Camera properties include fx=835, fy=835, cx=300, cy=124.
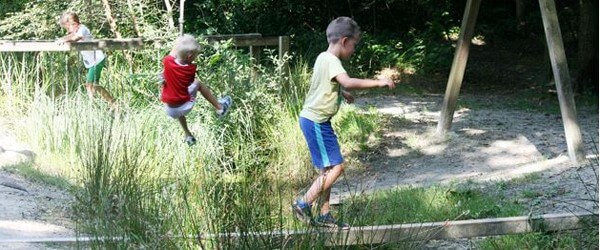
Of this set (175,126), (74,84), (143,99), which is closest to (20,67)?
(74,84)

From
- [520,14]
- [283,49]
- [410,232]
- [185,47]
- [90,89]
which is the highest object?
[185,47]

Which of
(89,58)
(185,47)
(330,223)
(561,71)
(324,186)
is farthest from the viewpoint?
(89,58)

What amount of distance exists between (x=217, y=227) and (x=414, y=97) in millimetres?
10090

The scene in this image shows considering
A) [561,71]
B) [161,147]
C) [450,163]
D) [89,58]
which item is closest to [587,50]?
[450,163]

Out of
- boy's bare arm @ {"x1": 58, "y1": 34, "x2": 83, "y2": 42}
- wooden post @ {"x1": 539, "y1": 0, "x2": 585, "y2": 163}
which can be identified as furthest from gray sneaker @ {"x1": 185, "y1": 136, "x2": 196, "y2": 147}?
wooden post @ {"x1": 539, "y1": 0, "x2": 585, "y2": 163}

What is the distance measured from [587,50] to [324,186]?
9447 millimetres

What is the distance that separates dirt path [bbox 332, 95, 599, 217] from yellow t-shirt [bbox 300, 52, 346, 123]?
1467 millimetres

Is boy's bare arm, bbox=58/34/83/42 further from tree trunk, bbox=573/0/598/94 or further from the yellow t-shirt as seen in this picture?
tree trunk, bbox=573/0/598/94

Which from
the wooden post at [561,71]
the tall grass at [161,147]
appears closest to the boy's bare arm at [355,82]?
the tall grass at [161,147]

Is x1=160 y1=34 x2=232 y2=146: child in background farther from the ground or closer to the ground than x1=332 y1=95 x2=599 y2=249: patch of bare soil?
farther from the ground

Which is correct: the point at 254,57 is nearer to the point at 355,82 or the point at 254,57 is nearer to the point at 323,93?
the point at 323,93

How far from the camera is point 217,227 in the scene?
13.3 feet

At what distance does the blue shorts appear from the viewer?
208 inches

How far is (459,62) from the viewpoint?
9570mm
